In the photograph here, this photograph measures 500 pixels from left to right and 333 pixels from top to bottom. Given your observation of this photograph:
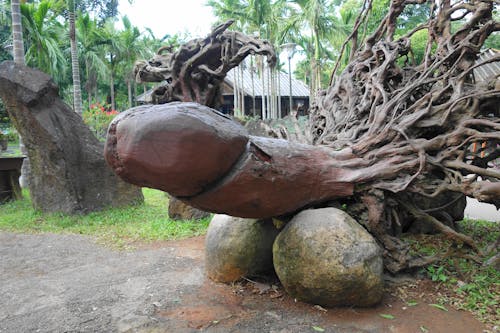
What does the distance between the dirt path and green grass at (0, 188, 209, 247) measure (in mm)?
1236

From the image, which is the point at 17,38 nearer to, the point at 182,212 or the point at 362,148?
the point at 182,212

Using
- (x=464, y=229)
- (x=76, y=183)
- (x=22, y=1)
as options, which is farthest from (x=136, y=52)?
(x=464, y=229)

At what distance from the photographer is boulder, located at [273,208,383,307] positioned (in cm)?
320

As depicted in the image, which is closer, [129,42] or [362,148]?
[362,148]

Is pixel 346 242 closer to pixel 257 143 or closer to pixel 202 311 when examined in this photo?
pixel 257 143

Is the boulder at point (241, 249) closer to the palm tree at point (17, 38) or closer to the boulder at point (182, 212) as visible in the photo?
the boulder at point (182, 212)

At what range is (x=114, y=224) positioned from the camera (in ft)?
23.1

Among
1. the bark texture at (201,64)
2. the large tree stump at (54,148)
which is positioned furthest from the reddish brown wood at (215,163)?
the large tree stump at (54,148)

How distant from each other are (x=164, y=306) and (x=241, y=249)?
910 mm

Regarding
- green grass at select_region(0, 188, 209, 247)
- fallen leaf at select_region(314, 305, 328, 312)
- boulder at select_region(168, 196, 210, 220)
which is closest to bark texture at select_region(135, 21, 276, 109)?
boulder at select_region(168, 196, 210, 220)

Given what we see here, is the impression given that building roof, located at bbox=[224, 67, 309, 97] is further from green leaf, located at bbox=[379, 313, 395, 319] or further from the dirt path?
green leaf, located at bbox=[379, 313, 395, 319]

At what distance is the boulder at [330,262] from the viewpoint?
3201 millimetres

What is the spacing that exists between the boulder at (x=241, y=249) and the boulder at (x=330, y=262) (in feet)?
1.53

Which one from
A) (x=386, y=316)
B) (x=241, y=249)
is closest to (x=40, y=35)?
(x=241, y=249)
